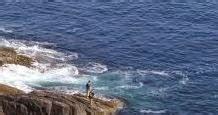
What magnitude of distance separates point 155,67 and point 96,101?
20629 mm

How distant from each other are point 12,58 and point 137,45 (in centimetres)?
2449

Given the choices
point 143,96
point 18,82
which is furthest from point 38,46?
point 143,96

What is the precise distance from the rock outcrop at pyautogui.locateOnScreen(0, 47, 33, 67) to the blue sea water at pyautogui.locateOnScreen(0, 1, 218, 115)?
7.46 meters

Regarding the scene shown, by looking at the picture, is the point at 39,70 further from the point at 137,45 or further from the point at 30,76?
the point at 137,45

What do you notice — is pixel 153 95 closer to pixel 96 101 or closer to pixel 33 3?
pixel 96 101

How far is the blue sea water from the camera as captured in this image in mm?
94250

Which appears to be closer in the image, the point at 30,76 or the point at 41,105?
the point at 41,105

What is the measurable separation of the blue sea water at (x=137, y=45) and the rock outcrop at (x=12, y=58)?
24.5 ft

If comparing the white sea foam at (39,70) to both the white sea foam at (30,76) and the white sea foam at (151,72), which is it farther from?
the white sea foam at (151,72)

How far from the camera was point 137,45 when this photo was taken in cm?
11256

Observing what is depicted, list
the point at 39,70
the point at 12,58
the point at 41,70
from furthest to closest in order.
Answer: the point at 12,58, the point at 41,70, the point at 39,70

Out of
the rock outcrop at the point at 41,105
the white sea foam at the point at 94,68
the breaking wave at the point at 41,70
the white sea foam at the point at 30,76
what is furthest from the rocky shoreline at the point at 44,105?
the white sea foam at the point at 94,68

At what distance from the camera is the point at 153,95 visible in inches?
3708

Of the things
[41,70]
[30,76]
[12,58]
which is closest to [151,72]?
[41,70]
